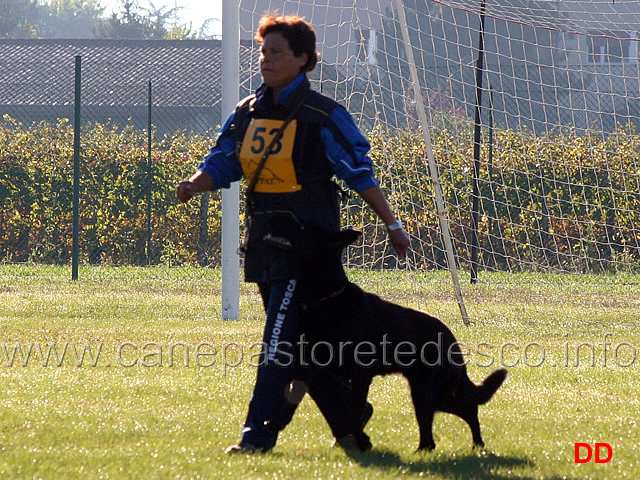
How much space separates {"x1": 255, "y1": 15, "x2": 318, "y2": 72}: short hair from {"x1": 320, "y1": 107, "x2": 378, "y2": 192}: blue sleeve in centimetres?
31

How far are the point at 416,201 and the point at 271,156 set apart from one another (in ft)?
23.8

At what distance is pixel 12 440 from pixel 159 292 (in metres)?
8.23

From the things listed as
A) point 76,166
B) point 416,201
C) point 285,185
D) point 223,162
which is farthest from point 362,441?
point 76,166

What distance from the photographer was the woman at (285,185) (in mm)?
3910

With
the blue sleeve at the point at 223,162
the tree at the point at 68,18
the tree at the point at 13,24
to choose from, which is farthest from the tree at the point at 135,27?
the blue sleeve at the point at 223,162

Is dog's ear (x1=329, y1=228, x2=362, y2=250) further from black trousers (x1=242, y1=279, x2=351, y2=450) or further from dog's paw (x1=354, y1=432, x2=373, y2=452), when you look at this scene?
dog's paw (x1=354, y1=432, x2=373, y2=452)

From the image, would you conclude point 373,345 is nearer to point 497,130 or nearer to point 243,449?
point 243,449

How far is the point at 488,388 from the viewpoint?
4148mm

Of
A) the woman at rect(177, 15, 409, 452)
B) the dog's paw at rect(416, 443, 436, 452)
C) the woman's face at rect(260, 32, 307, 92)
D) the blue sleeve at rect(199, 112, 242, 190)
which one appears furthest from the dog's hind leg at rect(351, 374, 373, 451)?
the woman's face at rect(260, 32, 307, 92)

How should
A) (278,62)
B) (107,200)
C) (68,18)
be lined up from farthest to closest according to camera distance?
1. (68,18)
2. (107,200)
3. (278,62)

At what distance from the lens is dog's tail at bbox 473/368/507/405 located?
412 centimetres

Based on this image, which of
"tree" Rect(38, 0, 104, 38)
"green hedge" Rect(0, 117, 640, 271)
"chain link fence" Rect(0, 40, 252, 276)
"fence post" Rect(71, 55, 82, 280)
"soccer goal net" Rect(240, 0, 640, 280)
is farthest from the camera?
"tree" Rect(38, 0, 104, 38)

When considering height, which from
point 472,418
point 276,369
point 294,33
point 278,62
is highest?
point 294,33

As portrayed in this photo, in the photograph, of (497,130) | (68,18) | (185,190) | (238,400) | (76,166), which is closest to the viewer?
(185,190)
